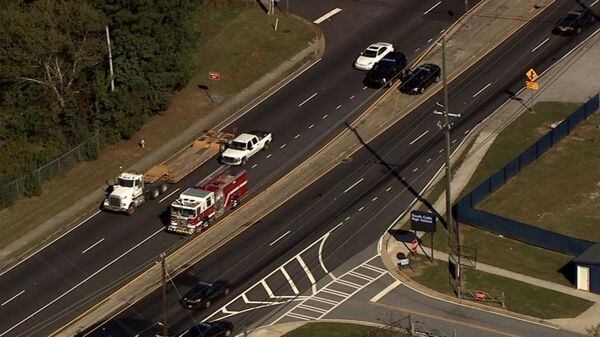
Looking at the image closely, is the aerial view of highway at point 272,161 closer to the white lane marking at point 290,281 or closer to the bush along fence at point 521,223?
the white lane marking at point 290,281

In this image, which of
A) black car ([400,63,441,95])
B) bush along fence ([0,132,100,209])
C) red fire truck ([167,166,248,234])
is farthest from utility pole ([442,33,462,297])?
bush along fence ([0,132,100,209])

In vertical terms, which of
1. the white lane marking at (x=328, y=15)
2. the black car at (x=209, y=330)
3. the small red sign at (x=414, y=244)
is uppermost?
the black car at (x=209, y=330)

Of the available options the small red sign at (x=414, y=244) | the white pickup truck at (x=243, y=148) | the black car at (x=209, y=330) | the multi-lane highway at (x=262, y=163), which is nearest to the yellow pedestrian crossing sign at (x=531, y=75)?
the multi-lane highway at (x=262, y=163)

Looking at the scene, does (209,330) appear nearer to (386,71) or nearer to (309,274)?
(309,274)

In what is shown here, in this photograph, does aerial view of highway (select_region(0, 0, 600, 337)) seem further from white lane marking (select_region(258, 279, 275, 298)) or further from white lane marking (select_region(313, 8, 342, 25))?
white lane marking (select_region(258, 279, 275, 298))

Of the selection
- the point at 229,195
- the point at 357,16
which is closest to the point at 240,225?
the point at 229,195

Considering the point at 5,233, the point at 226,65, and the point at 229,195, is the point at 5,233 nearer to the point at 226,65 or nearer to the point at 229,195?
the point at 229,195
